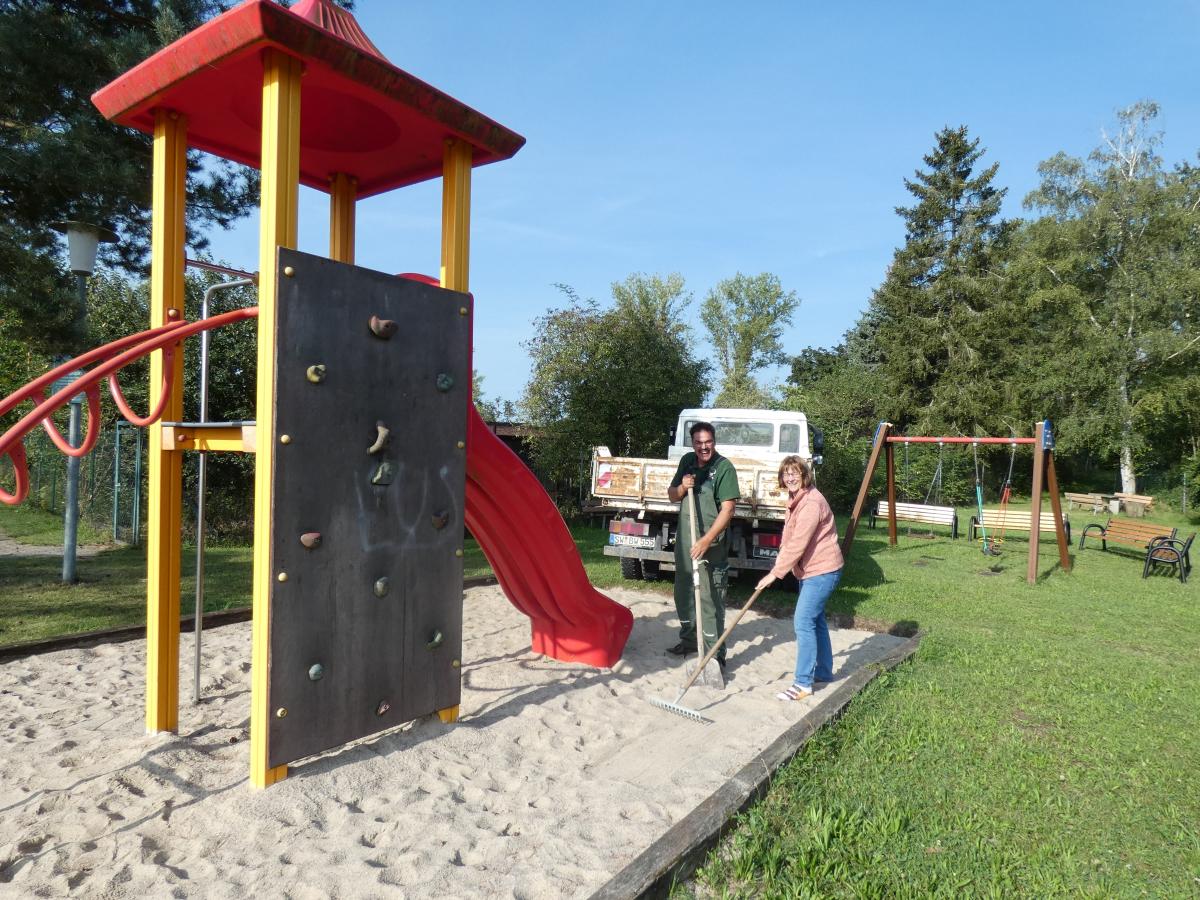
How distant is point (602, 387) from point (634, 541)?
843 cm

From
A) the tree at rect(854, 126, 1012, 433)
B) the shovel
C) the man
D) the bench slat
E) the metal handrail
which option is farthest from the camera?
the tree at rect(854, 126, 1012, 433)

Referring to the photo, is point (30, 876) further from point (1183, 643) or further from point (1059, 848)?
point (1183, 643)

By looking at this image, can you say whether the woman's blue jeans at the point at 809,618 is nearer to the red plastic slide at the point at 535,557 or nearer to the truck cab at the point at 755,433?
the red plastic slide at the point at 535,557

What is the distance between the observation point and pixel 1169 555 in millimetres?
11023

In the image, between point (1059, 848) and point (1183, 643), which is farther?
point (1183, 643)

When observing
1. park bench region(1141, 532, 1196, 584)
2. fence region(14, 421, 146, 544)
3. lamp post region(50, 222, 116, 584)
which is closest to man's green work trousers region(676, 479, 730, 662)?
lamp post region(50, 222, 116, 584)

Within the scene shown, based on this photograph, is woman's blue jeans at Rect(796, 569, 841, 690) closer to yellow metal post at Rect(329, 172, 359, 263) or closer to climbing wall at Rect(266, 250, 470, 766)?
climbing wall at Rect(266, 250, 470, 766)

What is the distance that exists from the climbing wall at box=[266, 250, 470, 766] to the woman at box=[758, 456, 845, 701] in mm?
2188

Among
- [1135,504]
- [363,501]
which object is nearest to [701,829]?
[363,501]

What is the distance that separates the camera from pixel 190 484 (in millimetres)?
11773

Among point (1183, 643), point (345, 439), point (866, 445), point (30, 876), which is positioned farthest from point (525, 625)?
point (866, 445)

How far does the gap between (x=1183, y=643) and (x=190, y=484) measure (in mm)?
13084

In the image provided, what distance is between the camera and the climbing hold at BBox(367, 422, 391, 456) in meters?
3.35

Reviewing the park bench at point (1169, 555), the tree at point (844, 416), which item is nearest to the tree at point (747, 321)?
the tree at point (844, 416)
